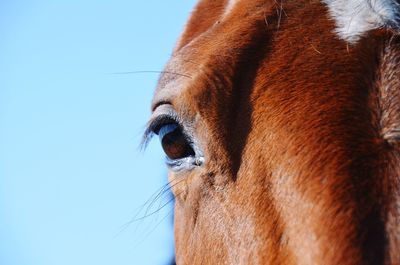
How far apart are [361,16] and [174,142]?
28.5 inches

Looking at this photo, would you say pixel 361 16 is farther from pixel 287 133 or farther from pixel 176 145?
pixel 176 145

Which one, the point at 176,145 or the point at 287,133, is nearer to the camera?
the point at 287,133

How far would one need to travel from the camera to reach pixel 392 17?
170 cm

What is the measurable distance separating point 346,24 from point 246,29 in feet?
1.13

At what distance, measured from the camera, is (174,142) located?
2045mm

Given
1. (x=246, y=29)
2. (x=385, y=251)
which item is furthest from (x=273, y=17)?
(x=385, y=251)

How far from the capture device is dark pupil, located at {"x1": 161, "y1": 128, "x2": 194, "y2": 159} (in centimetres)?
201

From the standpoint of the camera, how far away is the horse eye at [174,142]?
201 centimetres

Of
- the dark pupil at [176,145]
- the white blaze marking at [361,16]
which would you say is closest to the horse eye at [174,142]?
the dark pupil at [176,145]


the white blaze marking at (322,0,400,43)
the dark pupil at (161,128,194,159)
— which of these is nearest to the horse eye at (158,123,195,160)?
the dark pupil at (161,128,194,159)

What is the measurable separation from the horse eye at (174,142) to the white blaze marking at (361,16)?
60cm

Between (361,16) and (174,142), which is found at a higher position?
(361,16)

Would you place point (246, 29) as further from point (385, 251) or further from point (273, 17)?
point (385, 251)

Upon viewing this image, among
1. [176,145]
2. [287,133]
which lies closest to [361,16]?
[287,133]
